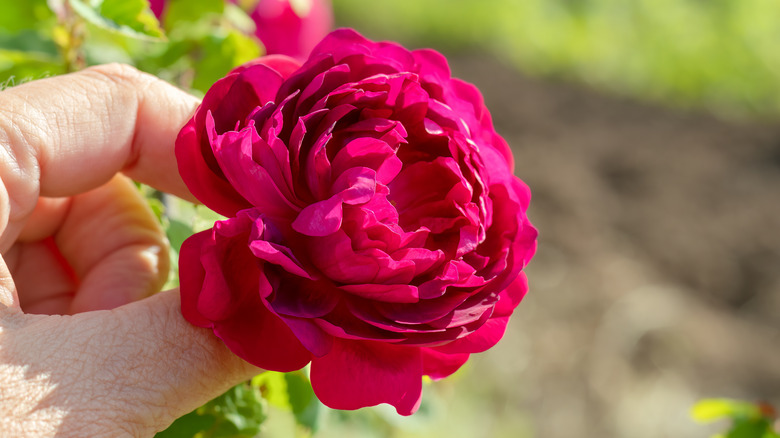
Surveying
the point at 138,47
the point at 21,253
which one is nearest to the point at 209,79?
the point at 138,47

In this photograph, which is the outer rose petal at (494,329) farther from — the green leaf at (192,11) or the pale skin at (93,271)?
the green leaf at (192,11)

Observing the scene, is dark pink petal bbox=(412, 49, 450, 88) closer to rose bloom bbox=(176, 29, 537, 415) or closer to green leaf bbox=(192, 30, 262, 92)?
rose bloom bbox=(176, 29, 537, 415)

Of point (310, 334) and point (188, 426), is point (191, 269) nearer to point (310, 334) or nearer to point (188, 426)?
point (310, 334)

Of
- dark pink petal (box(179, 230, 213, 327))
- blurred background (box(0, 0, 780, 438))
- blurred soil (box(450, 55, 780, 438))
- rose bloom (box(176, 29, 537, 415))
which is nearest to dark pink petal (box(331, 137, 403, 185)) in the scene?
rose bloom (box(176, 29, 537, 415))

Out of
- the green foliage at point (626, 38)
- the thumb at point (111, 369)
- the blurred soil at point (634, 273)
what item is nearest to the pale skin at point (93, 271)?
the thumb at point (111, 369)

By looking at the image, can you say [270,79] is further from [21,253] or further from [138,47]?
[138,47]

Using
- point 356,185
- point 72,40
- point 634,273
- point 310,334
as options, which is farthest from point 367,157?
point 634,273
